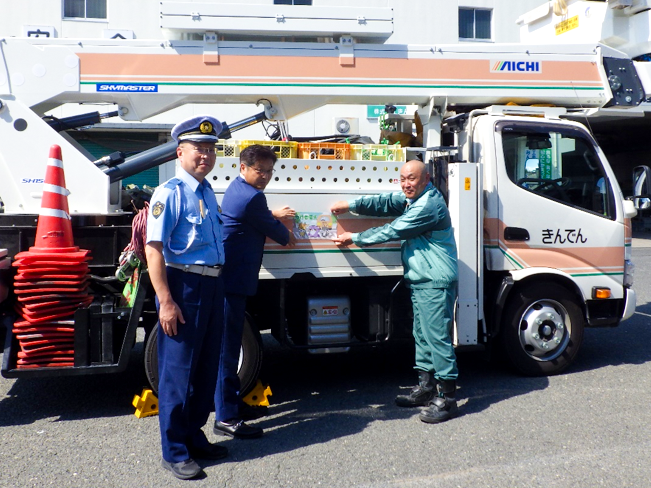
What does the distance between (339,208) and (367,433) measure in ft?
5.42

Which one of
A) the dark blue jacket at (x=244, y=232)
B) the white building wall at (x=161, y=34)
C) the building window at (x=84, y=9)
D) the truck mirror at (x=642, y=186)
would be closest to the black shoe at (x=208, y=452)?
the dark blue jacket at (x=244, y=232)

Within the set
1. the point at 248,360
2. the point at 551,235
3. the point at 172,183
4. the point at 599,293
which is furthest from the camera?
the point at 599,293

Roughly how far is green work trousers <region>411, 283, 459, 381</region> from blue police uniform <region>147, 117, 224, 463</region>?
1657 millimetres

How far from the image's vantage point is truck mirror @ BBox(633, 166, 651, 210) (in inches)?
213

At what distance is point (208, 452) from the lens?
3.88m

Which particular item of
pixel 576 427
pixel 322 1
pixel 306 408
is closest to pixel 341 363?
pixel 306 408

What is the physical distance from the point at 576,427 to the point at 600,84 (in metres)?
3.05

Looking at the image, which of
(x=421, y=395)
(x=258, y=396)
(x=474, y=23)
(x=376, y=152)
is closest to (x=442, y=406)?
(x=421, y=395)

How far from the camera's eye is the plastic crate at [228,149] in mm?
4773

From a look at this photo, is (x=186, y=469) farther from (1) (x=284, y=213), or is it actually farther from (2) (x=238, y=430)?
(1) (x=284, y=213)

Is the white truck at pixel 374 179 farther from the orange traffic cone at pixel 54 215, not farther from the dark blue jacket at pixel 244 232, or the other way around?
the dark blue jacket at pixel 244 232

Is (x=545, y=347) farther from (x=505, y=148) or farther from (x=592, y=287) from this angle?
(x=505, y=148)

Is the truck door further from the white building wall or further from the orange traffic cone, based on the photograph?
the white building wall

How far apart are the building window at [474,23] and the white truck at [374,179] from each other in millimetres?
12319
